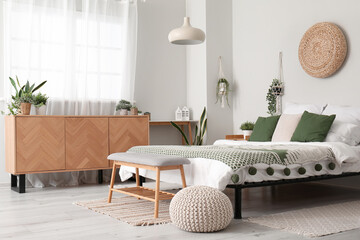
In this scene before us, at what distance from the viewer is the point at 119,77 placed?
6121 millimetres

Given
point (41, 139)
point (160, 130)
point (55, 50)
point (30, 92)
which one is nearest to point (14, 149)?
point (41, 139)

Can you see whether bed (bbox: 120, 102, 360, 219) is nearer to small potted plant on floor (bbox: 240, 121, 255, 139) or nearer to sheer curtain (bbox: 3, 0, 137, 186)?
small potted plant on floor (bbox: 240, 121, 255, 139)

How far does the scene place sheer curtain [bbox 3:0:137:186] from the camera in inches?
213

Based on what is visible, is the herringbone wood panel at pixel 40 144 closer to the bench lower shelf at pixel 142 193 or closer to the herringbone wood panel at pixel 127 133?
the herringbone wood panel at pixel 127 133

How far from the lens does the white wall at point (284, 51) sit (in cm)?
485

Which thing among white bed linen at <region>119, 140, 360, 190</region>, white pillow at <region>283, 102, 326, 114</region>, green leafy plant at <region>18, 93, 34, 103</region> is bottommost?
white bed linen at <region>119, 140, 360, 190</region>

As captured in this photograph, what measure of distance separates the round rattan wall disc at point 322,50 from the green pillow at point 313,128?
0.77 meters

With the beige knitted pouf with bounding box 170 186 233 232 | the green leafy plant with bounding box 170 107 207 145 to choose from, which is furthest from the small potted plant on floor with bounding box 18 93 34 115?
the beige knitted pouf with bounding box 170 186 233 232

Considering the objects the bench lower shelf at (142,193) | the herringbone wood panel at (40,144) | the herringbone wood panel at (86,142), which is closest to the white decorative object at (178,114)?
the herringbone wood panel at (86,142)

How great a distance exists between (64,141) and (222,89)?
2390mm

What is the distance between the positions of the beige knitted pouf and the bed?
344 millimetres

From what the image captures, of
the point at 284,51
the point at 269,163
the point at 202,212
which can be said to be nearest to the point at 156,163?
the point at 202,212

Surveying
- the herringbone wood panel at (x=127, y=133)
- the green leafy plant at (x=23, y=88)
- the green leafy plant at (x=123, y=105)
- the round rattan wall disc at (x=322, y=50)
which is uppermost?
the round rattan wall disc at (x=322, y=50)

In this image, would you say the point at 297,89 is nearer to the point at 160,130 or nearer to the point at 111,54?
the point at 160,130
